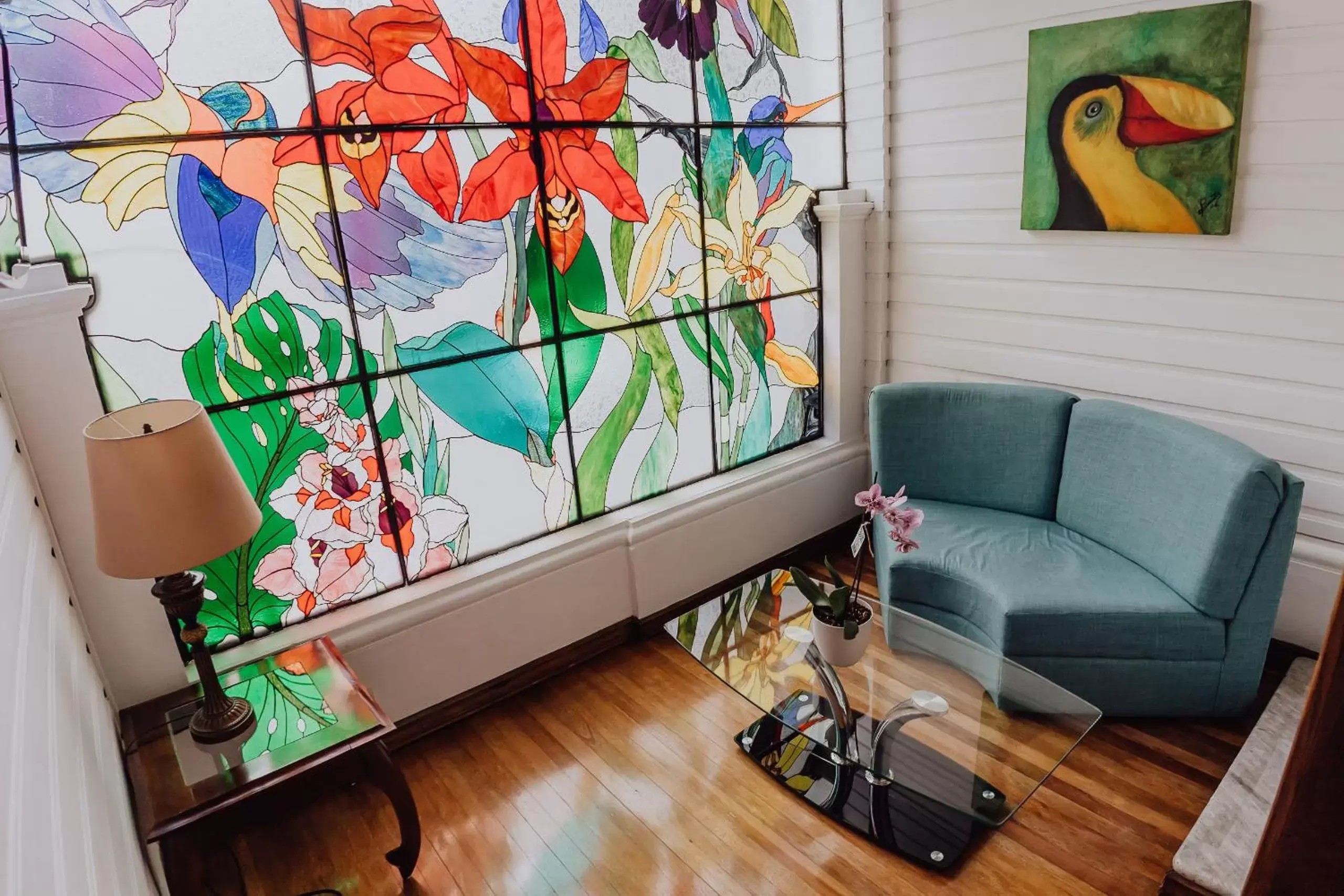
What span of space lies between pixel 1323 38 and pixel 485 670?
123 inches

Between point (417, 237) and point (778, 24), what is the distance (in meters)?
1.79

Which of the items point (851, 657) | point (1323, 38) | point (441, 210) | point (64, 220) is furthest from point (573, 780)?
point (1323, 38)

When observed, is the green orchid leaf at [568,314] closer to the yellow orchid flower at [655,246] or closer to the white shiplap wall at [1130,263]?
the yellow orchid flower at [655,246]

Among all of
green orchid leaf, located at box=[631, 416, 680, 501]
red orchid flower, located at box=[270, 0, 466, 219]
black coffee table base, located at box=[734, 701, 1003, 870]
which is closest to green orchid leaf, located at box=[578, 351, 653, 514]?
green orchid leaf, located at box=[631, 416, 680, 501]

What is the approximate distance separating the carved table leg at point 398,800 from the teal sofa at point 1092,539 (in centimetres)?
167

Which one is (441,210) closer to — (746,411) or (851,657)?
(746,411)

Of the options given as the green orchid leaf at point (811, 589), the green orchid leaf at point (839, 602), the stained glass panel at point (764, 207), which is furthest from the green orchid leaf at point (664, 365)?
the green orchid leaf at point (839, 602)

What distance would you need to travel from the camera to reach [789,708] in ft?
7.07

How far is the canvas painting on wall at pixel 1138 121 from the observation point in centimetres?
245

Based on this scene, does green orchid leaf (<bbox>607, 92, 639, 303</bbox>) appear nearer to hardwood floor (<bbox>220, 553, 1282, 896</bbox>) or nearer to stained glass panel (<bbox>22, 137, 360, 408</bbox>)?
stained glass panel (<bbox>22, 137, 360, 408</bbox>)

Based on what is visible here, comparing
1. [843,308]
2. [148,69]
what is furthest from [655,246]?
[148,69]

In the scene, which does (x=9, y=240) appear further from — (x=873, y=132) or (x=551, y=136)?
(x=873, y=132)

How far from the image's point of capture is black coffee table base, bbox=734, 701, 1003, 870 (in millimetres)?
2018

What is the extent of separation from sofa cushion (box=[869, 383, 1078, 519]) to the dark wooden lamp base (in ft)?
7.66
